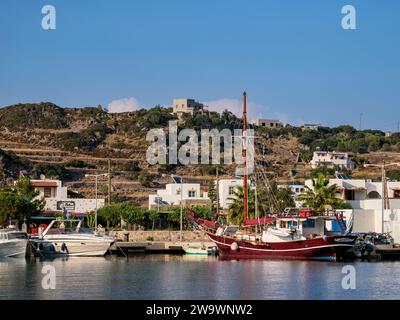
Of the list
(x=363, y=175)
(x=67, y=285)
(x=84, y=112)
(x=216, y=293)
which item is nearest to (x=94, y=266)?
(x=67, y=285)

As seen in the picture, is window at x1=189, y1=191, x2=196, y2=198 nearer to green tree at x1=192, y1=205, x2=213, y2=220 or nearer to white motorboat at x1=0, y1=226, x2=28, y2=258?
green tree at x1=192, y1=205, x2=213, y2=220

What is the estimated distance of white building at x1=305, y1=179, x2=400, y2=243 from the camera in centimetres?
7719

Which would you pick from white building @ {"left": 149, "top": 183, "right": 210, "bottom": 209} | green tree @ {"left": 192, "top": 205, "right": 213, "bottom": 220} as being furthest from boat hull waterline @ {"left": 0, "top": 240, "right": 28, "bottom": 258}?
white building @ {"left": 149, "top": 183, "right": 210, "bottom": 209}

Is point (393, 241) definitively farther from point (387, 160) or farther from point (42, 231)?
point (387, 160)

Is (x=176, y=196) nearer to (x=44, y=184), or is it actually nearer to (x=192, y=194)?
(x=192, y=194)

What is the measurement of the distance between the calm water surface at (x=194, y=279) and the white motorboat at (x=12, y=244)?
3.42 feet

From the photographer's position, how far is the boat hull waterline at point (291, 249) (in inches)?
2603

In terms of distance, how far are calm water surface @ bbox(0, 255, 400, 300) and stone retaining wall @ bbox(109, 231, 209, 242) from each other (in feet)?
57.9

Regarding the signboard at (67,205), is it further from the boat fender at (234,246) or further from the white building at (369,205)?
the boat fender at (234,246)

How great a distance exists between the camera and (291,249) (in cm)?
6769

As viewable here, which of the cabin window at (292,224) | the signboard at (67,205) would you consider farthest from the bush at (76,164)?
the cabin window at (292,224)

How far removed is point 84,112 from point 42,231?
105526 mm

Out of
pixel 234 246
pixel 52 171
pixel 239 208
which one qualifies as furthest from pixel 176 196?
pixel 234 246
